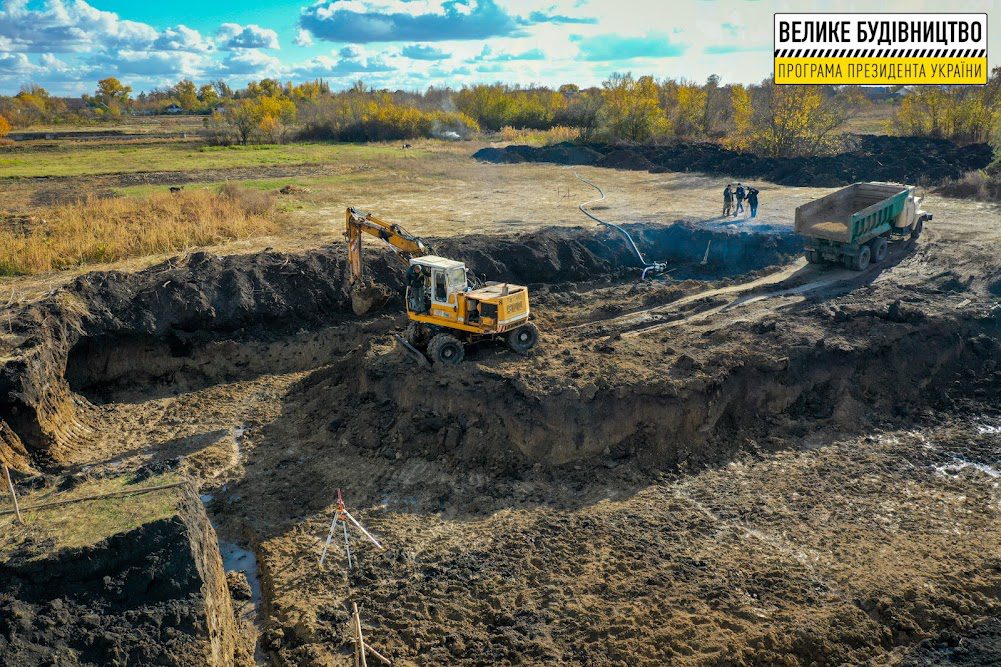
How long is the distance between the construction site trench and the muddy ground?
0.19ft

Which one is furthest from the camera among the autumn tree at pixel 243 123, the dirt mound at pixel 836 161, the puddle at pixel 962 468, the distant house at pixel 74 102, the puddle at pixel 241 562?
the distant house at pixel 74 102

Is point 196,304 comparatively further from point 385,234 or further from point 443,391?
point 443,391

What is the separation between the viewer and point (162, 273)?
18.4 metres

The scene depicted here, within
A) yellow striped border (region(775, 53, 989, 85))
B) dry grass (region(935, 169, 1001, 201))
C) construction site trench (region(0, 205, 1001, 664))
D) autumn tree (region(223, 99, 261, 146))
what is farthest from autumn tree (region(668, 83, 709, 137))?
construction site trench (region(0, 205, 1001, 664))

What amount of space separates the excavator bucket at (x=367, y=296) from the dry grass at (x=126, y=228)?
7.35 metres

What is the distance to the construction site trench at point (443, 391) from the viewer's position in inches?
484

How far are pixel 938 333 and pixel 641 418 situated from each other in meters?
7.81

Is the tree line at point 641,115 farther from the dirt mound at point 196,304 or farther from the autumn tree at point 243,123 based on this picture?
the dirt mound at point 196,304

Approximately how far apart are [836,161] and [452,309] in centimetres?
2926

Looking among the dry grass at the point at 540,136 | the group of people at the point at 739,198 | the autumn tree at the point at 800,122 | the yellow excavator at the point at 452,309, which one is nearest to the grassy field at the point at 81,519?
the yellow excavator at the point at 452,309

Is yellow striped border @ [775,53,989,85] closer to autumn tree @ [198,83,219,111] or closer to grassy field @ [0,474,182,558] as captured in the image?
grassy field @ [0,474,182,558]

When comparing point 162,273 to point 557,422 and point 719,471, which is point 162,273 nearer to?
point 557,422

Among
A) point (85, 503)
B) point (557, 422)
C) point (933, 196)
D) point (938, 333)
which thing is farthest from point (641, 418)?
point (933, 196)

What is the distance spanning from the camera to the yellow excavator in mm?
14375
